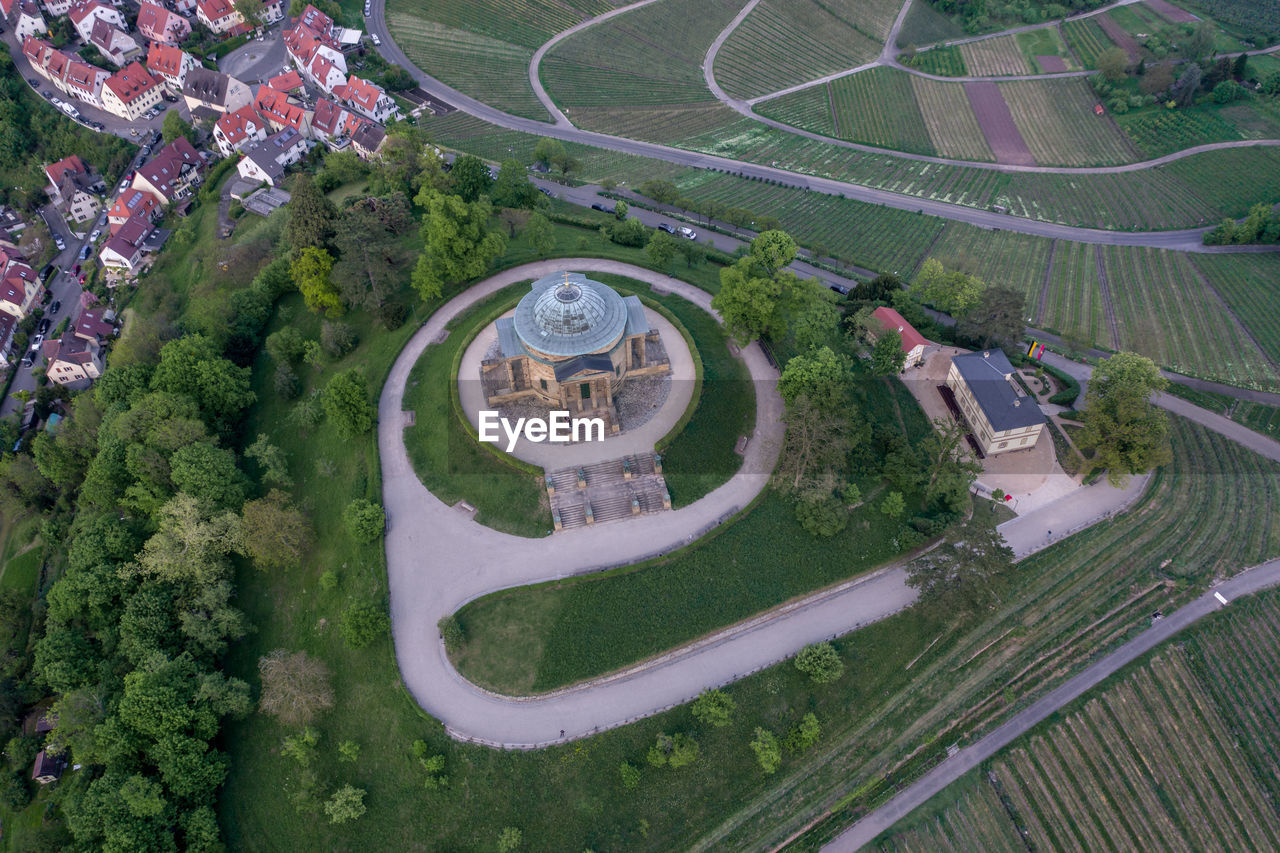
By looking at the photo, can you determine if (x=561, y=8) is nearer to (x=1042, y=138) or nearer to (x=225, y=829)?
(x=1042, y=138)

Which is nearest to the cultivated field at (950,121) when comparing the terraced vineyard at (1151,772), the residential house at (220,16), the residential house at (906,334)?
the residential house at (906,334)

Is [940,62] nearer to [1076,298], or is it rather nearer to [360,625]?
[1076,298]

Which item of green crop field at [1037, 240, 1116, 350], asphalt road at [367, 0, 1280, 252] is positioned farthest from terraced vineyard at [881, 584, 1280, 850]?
asphalt road at [367, 0, 1280, 252]

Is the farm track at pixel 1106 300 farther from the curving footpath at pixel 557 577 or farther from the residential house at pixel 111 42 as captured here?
the residential house at pixel 111 42

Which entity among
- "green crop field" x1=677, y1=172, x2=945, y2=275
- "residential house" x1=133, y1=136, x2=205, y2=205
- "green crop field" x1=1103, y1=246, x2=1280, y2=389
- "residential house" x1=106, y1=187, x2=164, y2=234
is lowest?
"residential house" x1=106, y1=187, x2=164, y2=234

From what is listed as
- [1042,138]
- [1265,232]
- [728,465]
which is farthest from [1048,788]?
[1042,138]

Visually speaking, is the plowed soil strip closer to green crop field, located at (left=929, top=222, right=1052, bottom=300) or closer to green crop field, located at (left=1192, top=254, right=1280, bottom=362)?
green crop field, located at (left=929, top=222, right=1052, bottom=300)
